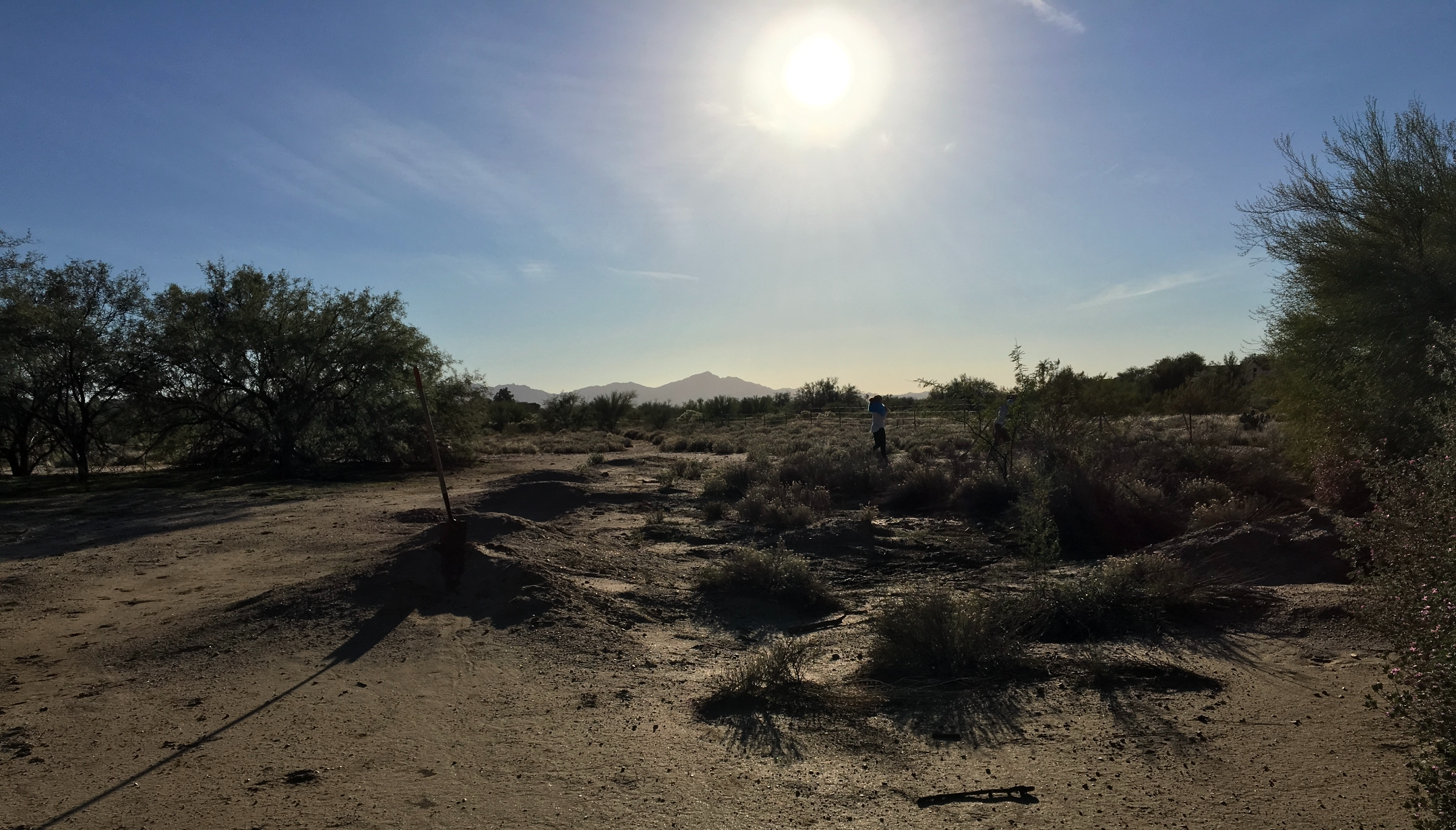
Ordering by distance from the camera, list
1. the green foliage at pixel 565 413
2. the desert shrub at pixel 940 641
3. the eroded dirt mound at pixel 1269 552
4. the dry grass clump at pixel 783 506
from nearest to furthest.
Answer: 1. the desert shrub at pixel 940 641
2. the eroded dirt mound at pixel 1269 552
3. the dry grass clump at pixel 783 506
4. the green foliage at pixel 565 413

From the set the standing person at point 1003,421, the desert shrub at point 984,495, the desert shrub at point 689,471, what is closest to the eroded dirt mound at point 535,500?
the desert shrub at point 689,471

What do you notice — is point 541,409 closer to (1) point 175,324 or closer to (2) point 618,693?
(1) point 175,324

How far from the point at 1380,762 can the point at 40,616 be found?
1075 centimetres

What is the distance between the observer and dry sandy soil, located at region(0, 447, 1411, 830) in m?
4.23

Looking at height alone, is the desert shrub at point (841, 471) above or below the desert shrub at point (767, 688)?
above

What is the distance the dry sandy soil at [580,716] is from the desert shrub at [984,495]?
16.2ft

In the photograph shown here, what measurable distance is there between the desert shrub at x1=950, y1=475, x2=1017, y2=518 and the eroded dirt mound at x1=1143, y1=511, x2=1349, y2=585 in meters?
5.17

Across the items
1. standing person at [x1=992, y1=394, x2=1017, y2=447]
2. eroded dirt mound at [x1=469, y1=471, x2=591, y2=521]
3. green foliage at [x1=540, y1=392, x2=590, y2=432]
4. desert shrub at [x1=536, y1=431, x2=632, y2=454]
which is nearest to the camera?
eroded dirt mound at [x1=469, y1=471, x2=591, y2=521]

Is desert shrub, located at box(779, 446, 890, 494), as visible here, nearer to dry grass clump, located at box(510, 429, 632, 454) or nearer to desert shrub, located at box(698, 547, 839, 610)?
desert shrub, located at box(698, 547, 839, 610)

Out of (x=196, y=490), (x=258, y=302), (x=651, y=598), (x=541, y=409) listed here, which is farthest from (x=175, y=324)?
(x=541, y=409)

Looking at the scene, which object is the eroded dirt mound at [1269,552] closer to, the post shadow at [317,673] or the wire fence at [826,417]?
the post shadow at [317,673]

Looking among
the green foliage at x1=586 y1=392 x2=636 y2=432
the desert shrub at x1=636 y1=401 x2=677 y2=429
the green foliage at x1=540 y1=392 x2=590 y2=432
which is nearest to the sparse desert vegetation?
the green foliage at x1=540 y1=392 x2=590 y2=432

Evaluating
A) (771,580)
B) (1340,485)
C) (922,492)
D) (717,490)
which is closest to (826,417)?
(717,490)

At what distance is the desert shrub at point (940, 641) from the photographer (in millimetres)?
6359
